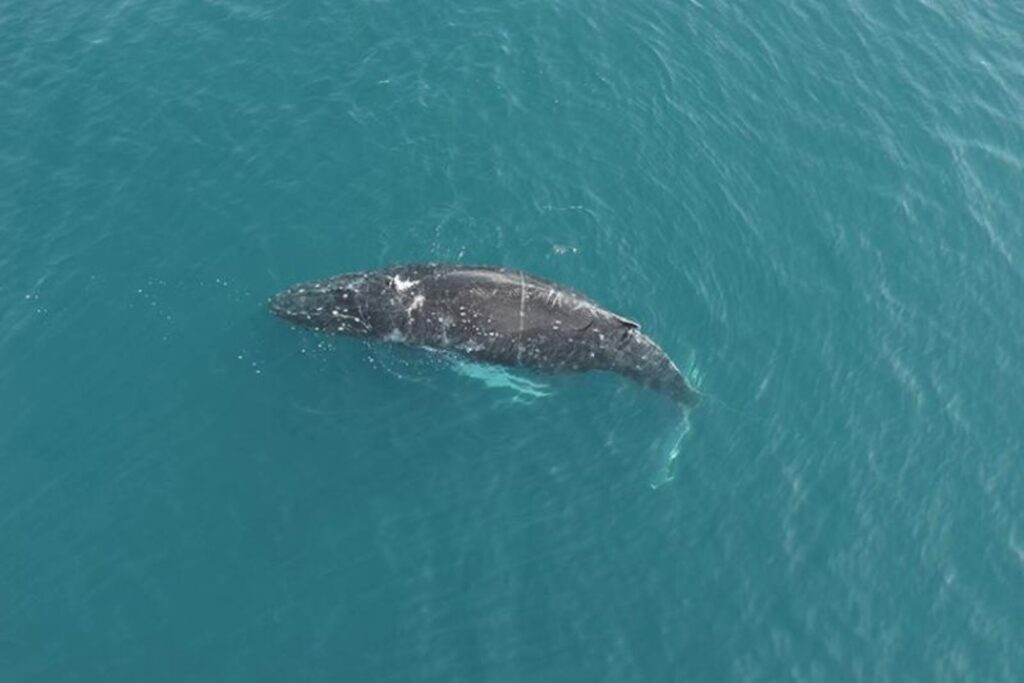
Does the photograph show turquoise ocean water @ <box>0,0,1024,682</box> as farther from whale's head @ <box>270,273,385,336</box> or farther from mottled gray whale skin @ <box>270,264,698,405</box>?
mottled gray whale skin @ <box>270,264,698,405</box>

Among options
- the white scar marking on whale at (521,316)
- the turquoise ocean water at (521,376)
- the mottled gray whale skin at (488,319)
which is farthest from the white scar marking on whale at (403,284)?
the white scar marking on whale at (521,316)

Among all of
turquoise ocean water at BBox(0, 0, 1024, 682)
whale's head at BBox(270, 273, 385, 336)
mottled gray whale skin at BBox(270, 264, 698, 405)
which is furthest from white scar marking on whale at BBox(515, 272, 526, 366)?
whale's head at BBox(270, 273, 385, 336)

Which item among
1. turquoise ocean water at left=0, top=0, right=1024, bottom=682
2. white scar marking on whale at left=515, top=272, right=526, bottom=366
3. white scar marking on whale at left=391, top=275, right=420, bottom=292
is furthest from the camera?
white scar marking on whale at left=391, top=275, right=420, bottom=292

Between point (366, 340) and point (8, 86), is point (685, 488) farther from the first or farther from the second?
point (8, 86)

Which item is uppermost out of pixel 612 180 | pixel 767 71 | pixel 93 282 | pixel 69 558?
pixel 767 71

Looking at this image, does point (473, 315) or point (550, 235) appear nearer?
point (473, 315)

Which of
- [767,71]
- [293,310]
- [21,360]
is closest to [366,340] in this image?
[293,310]
